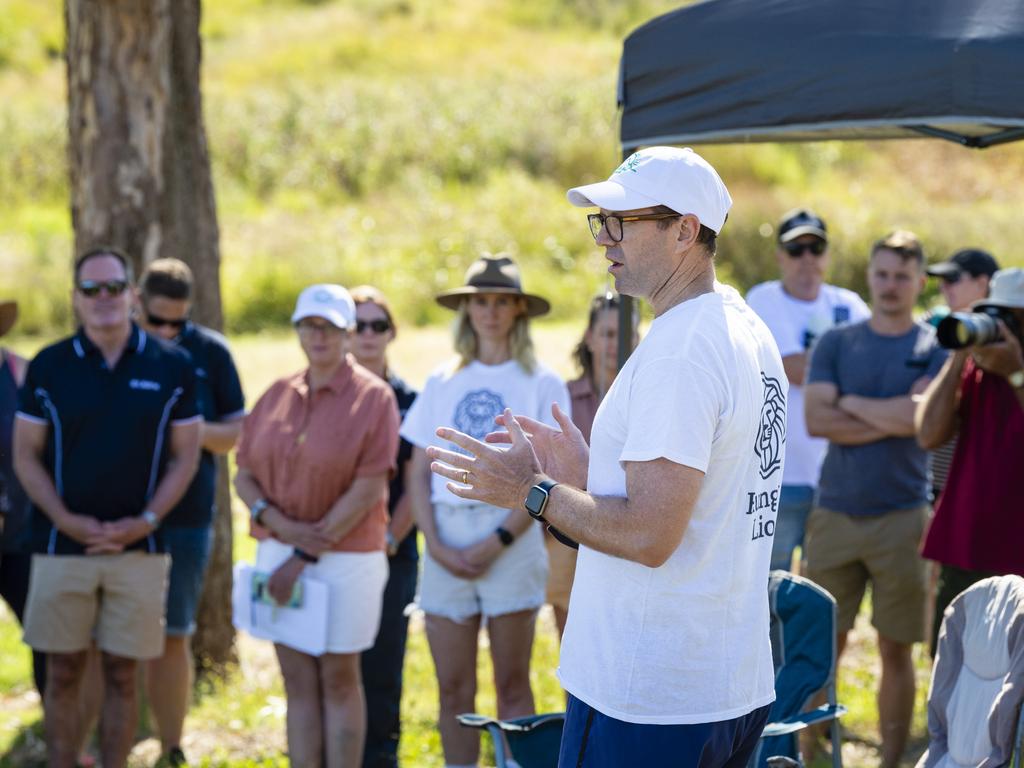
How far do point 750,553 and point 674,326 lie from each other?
474 millimetres

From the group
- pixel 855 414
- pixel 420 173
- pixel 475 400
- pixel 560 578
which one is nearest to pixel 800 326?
pixel 855 414

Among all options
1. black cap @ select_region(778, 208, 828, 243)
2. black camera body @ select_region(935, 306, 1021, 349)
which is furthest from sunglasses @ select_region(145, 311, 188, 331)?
black camera body @ select_region(935, 306, 1021, 349)

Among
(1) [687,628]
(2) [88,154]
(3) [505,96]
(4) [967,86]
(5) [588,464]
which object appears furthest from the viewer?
(3) [505,96]

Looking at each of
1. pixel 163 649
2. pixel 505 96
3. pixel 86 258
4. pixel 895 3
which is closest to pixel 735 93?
pixel 895 3

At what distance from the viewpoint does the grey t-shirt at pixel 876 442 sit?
203 inches

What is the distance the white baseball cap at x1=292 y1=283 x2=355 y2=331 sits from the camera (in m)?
4.73

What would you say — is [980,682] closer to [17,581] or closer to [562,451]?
[562,451]

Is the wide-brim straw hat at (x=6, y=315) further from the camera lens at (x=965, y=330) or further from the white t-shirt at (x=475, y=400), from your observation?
the camera lens at (x=965, y=330)

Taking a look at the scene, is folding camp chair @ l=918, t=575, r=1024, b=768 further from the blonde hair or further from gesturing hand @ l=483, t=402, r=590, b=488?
the blonde hair

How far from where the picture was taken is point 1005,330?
4.07 meters

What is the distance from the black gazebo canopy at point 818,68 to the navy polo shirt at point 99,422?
2021 mm

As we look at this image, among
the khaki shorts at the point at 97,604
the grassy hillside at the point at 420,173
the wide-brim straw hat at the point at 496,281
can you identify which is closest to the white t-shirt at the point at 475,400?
the wide-brim straw hat at the point at 496,281

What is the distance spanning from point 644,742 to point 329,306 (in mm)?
2589

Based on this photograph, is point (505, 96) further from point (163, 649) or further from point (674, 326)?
point (674, 326)
